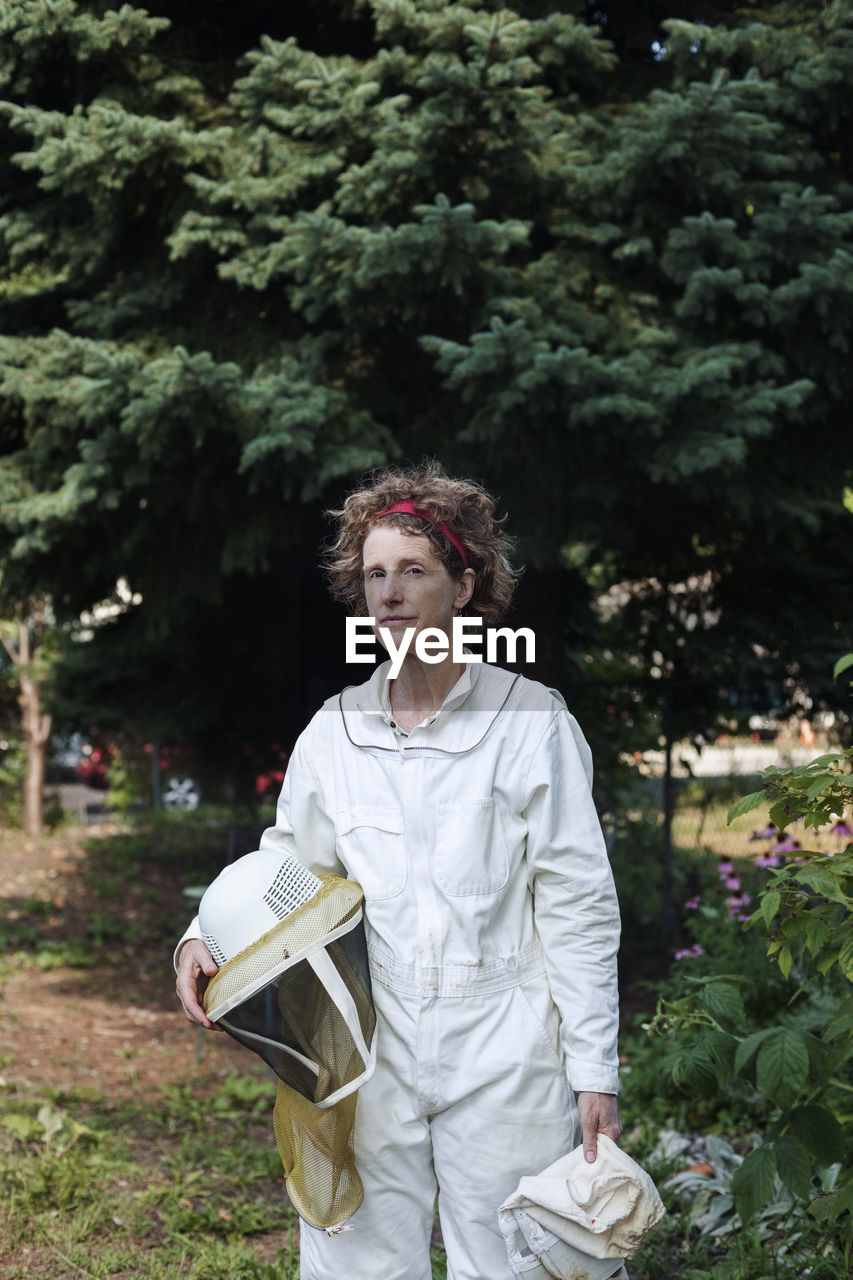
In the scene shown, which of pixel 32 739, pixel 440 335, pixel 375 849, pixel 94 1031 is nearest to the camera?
pixel 375 849

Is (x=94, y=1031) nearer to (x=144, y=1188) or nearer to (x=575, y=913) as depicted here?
(x=144, y=1188)

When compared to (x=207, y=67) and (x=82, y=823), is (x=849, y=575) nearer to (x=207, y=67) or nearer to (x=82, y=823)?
(x=207, y=67)

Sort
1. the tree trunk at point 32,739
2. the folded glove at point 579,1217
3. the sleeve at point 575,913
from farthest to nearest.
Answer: the tree trunk at point 32,739
the sleeve at point 575,913
the folded glove at point 579,1217

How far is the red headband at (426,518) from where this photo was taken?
7.38 feet

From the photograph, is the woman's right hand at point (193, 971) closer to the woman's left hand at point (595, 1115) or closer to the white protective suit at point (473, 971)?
the white protective suit at point (473, 971)

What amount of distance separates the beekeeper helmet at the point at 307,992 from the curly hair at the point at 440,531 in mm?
640

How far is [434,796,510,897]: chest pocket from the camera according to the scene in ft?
6.85

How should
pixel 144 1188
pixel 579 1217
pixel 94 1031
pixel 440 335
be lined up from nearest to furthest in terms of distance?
pixel 579 1217
pixel 144 1188
pixel 440 335
pixel 94 1031

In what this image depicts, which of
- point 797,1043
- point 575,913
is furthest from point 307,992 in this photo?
point 797,1043

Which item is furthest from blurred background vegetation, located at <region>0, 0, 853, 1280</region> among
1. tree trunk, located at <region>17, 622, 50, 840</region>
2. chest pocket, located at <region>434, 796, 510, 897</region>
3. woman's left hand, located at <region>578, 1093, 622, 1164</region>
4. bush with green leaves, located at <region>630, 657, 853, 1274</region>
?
tree trunk, located at <region>17, 622, 50, 840</region>

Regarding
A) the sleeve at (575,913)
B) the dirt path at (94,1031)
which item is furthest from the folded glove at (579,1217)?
the dirt path at (94,1031)

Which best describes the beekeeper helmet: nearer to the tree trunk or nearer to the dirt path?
the dirt path

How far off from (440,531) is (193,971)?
3.06 feet

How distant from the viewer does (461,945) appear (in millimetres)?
2084
